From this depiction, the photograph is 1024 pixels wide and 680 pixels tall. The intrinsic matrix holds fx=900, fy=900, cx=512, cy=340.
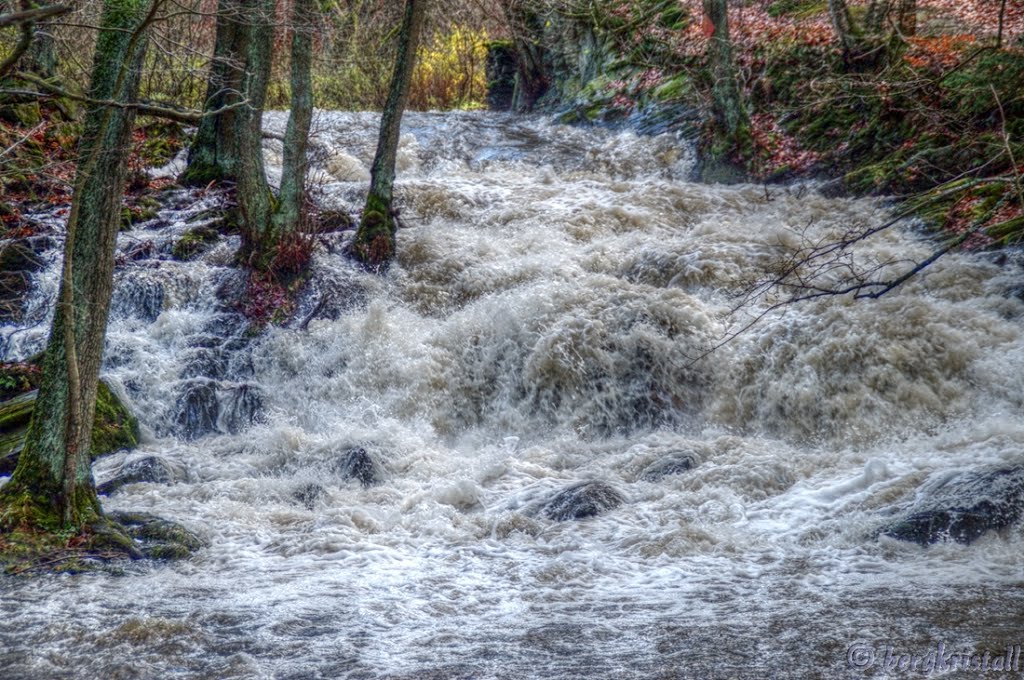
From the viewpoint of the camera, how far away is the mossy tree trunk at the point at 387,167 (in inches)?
473

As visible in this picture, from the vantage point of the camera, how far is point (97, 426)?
8852 mm

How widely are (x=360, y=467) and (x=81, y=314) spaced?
2915mm

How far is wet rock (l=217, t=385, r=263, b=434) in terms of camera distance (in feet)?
32.7

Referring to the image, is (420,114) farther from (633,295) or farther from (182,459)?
(182,459)

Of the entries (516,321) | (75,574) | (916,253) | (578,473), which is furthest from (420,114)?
(75,574)

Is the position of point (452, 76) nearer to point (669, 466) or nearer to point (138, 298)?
point (138, 298)

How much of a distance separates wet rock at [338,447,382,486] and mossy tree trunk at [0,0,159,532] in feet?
7.96

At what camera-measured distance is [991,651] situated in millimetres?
4211

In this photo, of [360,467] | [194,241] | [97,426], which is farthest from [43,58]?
[360,467]

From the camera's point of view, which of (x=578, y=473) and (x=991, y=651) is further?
(x=578, y=473)

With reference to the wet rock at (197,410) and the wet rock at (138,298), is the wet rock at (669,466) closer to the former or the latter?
the wet rock at (197,410)

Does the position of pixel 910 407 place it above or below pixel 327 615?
above

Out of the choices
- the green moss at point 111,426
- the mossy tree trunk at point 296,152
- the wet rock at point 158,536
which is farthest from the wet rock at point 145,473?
the mossy tree trunk at point 296,152

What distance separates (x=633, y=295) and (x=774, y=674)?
254 inches
